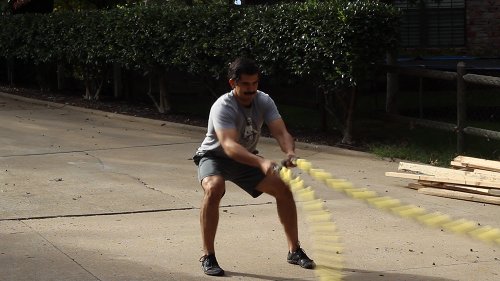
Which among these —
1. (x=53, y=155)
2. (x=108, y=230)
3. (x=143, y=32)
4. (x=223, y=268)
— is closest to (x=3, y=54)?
(x=143, y=32)

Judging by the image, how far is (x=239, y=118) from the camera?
264 inches

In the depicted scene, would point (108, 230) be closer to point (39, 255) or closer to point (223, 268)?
point (39, 255)

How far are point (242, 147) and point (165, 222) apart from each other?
2.21m

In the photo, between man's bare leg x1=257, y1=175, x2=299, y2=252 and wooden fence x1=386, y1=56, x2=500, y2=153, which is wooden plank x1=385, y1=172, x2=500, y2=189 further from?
man's bare leg x1=257, y1=175, x2=299, y2=252

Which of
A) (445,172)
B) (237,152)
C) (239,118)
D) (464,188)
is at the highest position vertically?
(239,118)

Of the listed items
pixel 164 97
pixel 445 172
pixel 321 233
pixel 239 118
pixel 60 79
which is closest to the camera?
pixel 239 118

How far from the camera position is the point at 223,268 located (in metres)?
6.96

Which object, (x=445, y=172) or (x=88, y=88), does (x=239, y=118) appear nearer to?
(x=445, y=172)

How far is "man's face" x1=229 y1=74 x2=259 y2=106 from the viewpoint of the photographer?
6.59 meters

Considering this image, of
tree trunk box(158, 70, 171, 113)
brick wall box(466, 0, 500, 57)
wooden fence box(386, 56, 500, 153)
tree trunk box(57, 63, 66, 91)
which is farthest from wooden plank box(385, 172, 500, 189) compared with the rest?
brick wall box(466, 0, 500, 57)

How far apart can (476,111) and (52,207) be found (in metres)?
8.58

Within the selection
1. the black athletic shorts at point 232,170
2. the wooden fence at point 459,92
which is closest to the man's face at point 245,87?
Result: the black athletic shorts at point 232,170

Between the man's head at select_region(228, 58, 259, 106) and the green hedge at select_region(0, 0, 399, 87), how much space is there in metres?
5.44

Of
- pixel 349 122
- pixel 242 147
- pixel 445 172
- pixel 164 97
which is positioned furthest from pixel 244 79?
pixel 164 97
